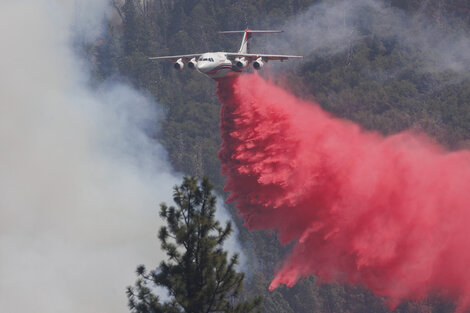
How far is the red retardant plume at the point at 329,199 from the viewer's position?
7375 cm

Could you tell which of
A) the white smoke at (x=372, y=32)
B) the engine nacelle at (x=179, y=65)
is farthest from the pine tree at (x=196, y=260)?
the white smoke at (x=372, y=32)

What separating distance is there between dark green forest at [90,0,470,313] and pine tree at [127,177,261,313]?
68027mm

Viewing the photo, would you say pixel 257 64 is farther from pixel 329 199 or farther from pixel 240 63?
pixel 329 199

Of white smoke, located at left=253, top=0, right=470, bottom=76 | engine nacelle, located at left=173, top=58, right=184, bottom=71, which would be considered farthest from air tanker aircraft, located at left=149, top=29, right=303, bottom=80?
white smoke, located at left=253, top=0, right=470, bottom=76

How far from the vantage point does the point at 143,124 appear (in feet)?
474

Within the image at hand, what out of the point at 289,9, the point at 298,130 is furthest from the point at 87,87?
the point at 298,130

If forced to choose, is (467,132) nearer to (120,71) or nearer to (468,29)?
(468,29)

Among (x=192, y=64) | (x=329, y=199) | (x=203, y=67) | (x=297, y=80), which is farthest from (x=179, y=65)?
(x=297, y=80)

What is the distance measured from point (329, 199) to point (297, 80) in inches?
2679

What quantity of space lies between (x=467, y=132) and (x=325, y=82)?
20136mm

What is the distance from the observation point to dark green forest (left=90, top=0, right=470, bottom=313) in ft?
440

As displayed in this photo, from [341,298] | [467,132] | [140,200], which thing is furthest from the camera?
[467,132]

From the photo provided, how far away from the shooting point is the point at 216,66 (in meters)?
74.3

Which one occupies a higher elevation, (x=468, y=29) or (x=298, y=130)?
(x=468, y=29)
